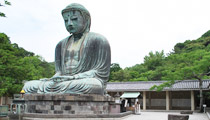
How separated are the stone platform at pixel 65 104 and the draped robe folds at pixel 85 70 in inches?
11.7

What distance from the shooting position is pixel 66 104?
8352 millimetres

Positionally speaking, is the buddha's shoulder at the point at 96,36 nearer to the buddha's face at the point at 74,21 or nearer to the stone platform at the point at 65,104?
the buddha's face at the point at 74,21

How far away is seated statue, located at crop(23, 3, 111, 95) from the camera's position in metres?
9.26

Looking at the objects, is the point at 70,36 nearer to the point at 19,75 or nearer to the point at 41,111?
the point at 41,111

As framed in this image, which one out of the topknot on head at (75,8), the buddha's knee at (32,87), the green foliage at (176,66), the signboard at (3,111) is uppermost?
the topknot on head at (75,8)

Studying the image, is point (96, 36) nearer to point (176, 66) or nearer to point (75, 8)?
point (75, 8)

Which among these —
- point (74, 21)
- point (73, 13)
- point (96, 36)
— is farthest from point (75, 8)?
point (96, 36)

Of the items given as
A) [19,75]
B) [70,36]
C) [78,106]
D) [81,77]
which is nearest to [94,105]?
[78,106]

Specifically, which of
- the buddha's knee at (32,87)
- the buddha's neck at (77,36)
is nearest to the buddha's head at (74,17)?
the buddha's neck at (77,36)

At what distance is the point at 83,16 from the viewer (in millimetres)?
10461

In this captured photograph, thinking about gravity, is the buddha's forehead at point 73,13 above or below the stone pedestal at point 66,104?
above

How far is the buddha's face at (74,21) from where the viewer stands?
33.8 feet

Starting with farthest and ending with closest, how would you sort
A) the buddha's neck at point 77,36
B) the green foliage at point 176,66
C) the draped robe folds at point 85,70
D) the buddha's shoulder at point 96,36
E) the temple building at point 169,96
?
the temple building at point 169,96 → the green foliage at point 176,66 → the buddha's neck at point 77,36 → the buddha's shoulder at point 96,36 → the draped robe folds at point 85,70

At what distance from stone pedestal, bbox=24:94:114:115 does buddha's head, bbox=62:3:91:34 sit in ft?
11.0
